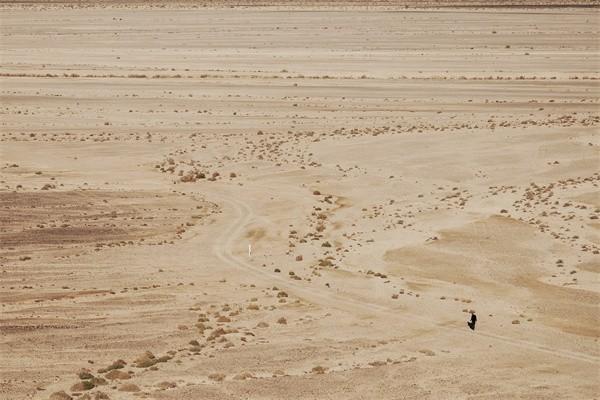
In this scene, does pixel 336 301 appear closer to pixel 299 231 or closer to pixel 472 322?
pixel 472 322

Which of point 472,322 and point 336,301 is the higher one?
point 472,322

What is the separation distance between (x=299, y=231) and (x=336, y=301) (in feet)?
27.5

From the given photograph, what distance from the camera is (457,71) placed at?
81000mm

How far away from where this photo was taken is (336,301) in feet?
102

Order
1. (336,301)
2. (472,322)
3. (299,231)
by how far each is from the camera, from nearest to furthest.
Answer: (472,322) → (336,301) → (299,231)

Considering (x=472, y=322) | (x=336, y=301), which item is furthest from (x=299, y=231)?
(x=472, y=322)

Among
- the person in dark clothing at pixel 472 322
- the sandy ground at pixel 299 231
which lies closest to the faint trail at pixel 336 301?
the sandy ground at pixel 299 231

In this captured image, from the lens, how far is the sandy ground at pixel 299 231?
2598 centimetres

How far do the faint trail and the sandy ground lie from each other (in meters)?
0.09

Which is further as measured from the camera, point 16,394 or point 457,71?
point 457,71

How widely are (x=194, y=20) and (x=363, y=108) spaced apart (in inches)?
2358

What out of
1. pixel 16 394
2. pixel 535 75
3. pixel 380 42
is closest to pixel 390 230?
pixel 16 394

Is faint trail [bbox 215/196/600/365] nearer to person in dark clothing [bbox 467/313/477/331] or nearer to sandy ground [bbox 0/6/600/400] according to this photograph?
sandy ground [bbox 0/6/600/400]

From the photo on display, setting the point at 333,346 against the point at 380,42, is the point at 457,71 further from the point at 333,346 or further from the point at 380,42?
the point at 333,346
